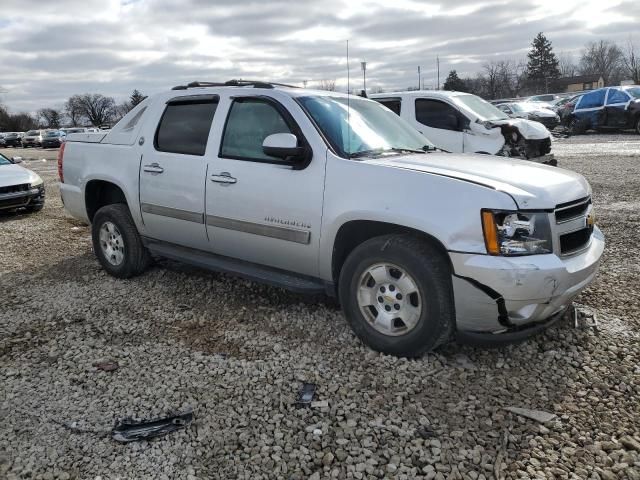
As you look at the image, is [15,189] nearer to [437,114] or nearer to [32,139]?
[437,114]

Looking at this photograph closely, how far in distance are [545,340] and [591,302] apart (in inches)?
37.0

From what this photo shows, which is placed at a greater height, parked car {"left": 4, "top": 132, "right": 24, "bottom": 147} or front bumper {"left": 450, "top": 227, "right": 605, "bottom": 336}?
parked car {"left": 4, "top": 132, "right": 24, "bottom": 147}

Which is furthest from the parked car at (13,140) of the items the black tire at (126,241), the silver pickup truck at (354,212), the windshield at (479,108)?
the silver pickup truck at (354,212)

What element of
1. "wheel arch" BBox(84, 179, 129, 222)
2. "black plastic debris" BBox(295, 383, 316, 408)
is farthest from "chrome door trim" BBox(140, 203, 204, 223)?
"black plastic debris" BBox(295, 383, 316, 408)

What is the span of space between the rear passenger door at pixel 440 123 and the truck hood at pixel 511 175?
603cm

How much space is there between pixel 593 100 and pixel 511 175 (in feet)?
68.0

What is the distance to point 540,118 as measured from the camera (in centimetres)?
2412

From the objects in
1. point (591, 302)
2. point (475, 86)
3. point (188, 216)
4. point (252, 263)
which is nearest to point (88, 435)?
point (252, 263)

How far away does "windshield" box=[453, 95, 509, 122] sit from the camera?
1026 cm

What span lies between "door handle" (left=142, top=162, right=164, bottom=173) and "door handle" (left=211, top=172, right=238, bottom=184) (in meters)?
0.71

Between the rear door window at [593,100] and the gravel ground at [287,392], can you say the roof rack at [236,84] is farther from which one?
the rear door window at [593,100]

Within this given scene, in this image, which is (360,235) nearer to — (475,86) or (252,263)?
Answer: (252,263)

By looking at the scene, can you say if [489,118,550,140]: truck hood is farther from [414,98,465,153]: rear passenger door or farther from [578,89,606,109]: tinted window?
→ [578,89,606,109]: tinted window

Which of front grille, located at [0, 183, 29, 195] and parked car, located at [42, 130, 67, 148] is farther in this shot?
parked car, located at [42, 130, 67, 148]
